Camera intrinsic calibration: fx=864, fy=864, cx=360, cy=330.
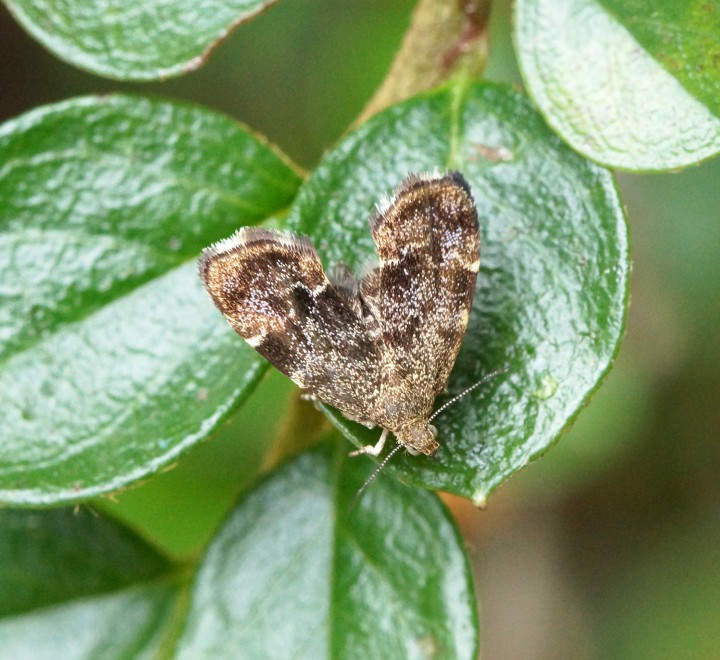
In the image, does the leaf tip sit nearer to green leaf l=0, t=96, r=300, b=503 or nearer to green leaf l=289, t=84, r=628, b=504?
green leaf l=289, t=84, r=628, b=504

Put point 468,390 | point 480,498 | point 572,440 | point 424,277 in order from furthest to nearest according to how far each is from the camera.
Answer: point 572,440
point 424,277
point 468,390
point 480,498

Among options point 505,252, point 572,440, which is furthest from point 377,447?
point 572,440

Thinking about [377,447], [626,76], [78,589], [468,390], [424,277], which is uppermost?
[626,76]

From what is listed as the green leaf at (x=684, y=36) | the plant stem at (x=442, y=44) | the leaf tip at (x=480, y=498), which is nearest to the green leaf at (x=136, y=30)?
the plant stem at (x=442, y=44)

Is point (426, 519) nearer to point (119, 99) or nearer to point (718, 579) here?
point (119, 99)

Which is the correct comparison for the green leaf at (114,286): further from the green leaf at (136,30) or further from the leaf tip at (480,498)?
the leaf tip at (480,498)

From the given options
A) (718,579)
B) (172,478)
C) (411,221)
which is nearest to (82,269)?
(411,221)

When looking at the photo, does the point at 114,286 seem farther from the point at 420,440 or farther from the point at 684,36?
the point at 684,36
